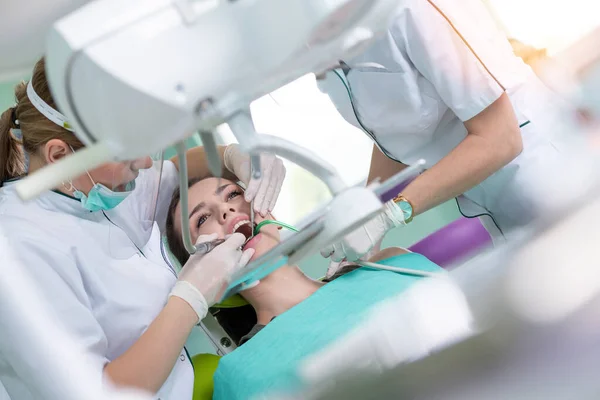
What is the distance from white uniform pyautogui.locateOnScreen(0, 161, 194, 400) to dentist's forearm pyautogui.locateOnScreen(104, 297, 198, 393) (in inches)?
2.0

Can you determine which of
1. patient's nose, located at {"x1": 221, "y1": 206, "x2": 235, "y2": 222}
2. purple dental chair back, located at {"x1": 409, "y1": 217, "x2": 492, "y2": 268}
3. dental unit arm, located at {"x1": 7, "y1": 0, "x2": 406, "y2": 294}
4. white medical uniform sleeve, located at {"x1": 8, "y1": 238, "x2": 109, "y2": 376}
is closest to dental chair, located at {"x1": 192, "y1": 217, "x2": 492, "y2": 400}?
purple dental chair back, located at {"x1": 409, "y1": 217, "x2": 492, "y2": 268}

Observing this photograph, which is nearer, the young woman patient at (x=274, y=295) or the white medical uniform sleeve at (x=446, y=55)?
the white medical uniform sleeve at (x=446, y=55)

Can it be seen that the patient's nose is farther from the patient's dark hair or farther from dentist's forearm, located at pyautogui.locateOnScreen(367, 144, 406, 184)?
dentist's forearm, located at pyautogui.locateOnScreen(367, 144, 406, 184)

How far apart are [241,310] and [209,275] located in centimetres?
39

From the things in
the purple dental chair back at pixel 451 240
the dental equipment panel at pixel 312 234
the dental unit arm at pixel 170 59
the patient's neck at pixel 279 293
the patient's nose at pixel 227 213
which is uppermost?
the dental unit arm at pixel 170 59

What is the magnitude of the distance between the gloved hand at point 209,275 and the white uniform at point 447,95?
0.38m

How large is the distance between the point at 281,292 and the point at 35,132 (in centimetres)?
70

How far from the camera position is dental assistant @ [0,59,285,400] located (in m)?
1.07

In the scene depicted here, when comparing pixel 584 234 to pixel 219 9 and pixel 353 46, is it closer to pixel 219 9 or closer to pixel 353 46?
pixel 353 46

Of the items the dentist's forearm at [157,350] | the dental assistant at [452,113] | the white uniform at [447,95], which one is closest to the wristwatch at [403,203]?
the dental assistant at [452,113]

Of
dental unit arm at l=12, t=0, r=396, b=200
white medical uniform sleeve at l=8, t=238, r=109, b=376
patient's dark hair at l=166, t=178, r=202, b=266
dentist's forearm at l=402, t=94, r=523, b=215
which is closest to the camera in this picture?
dental unit arm at l=12, t=0, r=396, b=200

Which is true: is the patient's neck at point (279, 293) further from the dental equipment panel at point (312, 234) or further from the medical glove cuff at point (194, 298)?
the medical glove cuff at point (194, 298)

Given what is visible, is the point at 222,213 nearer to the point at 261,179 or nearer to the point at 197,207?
the point at 197,207

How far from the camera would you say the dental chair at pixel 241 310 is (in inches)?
58.8
